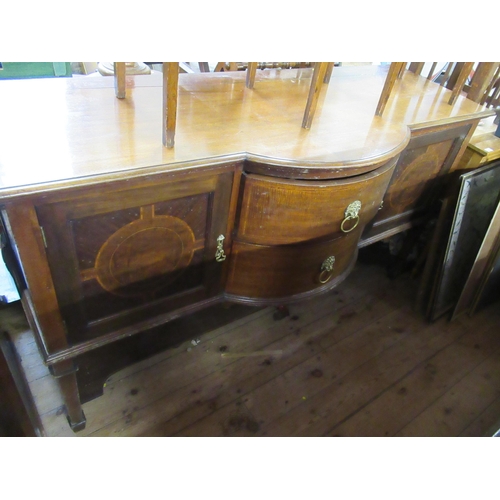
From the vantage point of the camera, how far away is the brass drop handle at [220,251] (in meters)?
0.90

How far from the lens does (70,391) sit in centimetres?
99

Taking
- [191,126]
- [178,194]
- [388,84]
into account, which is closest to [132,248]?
[178,194]

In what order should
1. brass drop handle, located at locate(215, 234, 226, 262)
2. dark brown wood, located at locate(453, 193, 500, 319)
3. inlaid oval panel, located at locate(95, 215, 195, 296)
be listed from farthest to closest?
1. dark brown wood, located at locate(453, 193, 500, 319)
2. brass drop handle, located at locate(215, 234, 226, 262)
3. inlaid oval panel, located at locate(95, 215, 195, 296)


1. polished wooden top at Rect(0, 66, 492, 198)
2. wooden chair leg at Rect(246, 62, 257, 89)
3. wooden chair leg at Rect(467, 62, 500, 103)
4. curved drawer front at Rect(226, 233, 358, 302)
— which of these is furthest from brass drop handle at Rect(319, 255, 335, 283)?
wooden chair leg at Rect(467, 62, 500, 103)

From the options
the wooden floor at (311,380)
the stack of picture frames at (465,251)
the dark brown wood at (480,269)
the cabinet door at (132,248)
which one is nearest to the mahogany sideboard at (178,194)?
the cabinet door at (132,248)

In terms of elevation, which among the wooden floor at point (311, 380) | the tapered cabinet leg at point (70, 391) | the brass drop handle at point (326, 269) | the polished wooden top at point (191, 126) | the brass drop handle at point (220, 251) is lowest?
the wooden floor at point (311, 380)

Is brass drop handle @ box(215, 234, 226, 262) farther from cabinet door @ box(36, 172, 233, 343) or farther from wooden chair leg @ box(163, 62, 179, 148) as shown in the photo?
wooden chair leg @ box(163, 62, 179, 148)

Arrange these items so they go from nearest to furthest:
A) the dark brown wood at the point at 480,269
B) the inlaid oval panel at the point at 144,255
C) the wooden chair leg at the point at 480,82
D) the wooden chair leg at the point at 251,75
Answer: the inlaid oval panel at the point at 144,255 < the wooden chair leg at the point at 251,75 < the wooden chair leg at the point at 480,82 < the dark brown wood at the point at 480,269

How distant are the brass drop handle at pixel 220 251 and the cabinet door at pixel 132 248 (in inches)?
0.4

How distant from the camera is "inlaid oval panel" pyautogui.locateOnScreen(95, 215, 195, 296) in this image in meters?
0.77

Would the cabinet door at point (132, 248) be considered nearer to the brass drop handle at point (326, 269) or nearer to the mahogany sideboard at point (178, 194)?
the mahogany sideboard at point (178, 194)

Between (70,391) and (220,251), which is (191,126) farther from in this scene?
(70,391)

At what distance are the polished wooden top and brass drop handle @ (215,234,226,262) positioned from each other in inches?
8.2

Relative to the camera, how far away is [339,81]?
1232 mm
